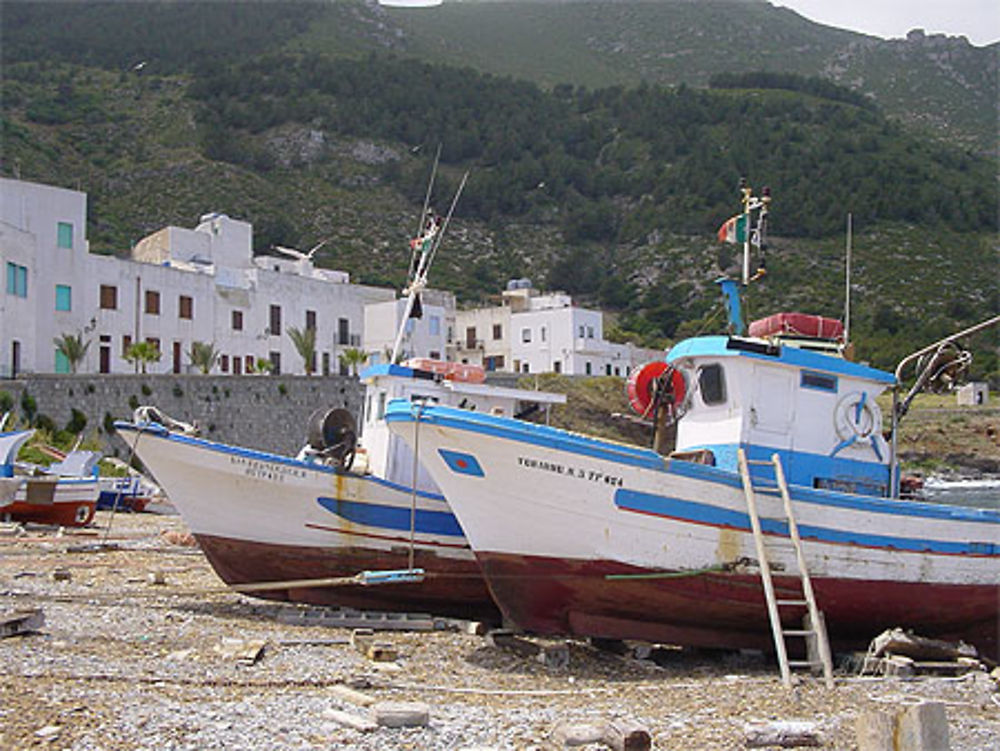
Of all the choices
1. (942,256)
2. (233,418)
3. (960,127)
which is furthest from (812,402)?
(960,127)

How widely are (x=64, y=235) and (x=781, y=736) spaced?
130 feet

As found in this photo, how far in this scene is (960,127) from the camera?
443 feet

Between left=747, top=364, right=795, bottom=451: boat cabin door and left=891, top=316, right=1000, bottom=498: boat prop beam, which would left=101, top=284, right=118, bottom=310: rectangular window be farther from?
left=747, top=364, right=795, bottom=451: boat cabin door

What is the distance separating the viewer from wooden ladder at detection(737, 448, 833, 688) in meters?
9.56

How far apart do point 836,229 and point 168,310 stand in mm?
62437

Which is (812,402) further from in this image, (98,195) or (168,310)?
(98,195)

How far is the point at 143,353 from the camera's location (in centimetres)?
3997

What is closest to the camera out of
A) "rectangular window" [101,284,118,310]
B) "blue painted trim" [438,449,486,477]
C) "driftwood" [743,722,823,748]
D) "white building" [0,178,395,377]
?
"driftwood" [743,722,823,748]

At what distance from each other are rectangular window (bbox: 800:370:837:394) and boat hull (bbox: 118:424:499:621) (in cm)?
467

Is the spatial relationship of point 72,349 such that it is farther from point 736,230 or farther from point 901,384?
point 901,384

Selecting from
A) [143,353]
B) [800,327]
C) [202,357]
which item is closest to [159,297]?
[202,357]

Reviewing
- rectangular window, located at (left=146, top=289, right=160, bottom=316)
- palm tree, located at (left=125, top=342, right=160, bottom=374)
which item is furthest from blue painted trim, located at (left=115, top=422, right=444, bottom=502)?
rectangular window, located at (left=146, top=289, right=160, bottom=316)

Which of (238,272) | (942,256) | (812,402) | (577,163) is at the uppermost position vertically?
(577,163)

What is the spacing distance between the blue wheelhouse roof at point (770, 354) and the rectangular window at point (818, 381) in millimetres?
73
